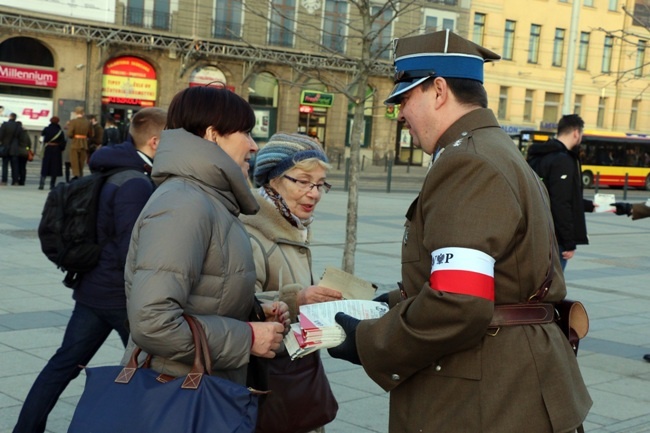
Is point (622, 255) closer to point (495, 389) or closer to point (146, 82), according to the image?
point (495, 389)

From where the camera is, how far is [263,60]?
42.1 meters

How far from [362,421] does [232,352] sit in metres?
2.81

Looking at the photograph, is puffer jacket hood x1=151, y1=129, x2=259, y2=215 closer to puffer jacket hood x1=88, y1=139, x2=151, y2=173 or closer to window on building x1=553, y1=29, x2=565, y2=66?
puffer jacket hood x1=88, y1=139, x2=151, y2=173

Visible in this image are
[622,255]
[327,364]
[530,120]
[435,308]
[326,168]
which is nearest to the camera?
[435,308]

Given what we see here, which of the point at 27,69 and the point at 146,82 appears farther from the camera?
the point at 146,82

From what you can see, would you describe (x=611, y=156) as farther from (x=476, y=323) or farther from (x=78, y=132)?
(x=476, y=323)

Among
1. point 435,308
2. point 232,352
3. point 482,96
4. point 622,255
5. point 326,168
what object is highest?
point 482,96

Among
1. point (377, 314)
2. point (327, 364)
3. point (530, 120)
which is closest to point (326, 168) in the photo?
point (377, 314)

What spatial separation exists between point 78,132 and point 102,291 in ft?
60.2

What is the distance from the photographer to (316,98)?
45.6 m

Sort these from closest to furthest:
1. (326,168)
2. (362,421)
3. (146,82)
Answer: (326,168) → (362,421) → (146,82)

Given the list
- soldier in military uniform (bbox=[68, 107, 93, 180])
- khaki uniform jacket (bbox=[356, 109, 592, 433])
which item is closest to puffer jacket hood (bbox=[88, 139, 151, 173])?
khaki uniform jacket (bbox=[356, 109, 592, 433])

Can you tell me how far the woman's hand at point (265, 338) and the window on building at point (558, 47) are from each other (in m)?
54.2

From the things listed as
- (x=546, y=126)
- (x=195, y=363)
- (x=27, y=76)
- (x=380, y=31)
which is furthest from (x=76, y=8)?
(x=195, y=363)
